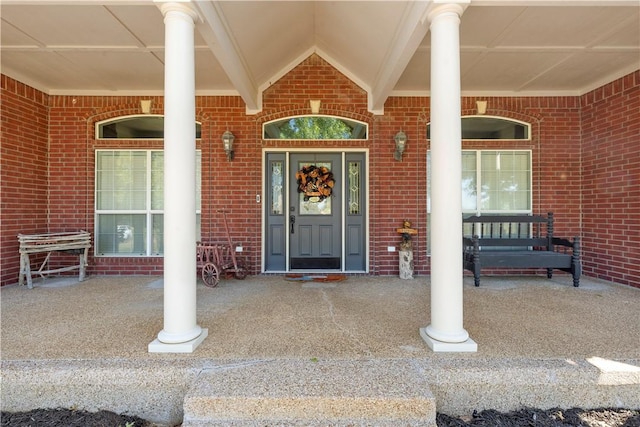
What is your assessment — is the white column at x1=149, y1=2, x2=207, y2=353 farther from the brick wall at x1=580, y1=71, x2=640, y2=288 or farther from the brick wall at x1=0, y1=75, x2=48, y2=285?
the brick wall at x1=580, y1=71, x2=640, y2=288

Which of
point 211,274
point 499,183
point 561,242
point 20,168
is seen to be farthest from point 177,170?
point 561,242

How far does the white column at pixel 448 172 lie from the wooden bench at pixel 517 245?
7.06ft

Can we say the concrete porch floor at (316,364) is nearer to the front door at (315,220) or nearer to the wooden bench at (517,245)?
the wooden bench at (517,245)

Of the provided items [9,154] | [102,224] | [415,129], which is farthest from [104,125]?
[415,129]

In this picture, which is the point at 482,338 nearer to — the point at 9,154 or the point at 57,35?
the point at 57,35

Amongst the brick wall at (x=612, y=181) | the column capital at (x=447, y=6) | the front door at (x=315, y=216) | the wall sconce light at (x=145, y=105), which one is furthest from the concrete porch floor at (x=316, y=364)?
the wall sconce light at (x=145, y=105)

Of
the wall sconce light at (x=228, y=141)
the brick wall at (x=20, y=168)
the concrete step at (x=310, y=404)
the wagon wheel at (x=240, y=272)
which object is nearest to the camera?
the concrete step at (x=310, y=404)

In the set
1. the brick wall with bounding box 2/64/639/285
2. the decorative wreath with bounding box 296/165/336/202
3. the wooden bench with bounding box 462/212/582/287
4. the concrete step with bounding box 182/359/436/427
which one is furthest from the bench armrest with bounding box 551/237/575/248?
the concrete step with bounding box 182/359/436/427

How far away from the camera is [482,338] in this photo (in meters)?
2.58

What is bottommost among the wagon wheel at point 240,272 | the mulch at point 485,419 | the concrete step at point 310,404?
the mulch at point 485,419

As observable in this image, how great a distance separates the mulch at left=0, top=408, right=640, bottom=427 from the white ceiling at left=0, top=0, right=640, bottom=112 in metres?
2.87

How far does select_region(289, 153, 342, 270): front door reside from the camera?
206 inches

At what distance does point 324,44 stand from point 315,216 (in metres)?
2.57

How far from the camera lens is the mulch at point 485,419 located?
1.93 metres
